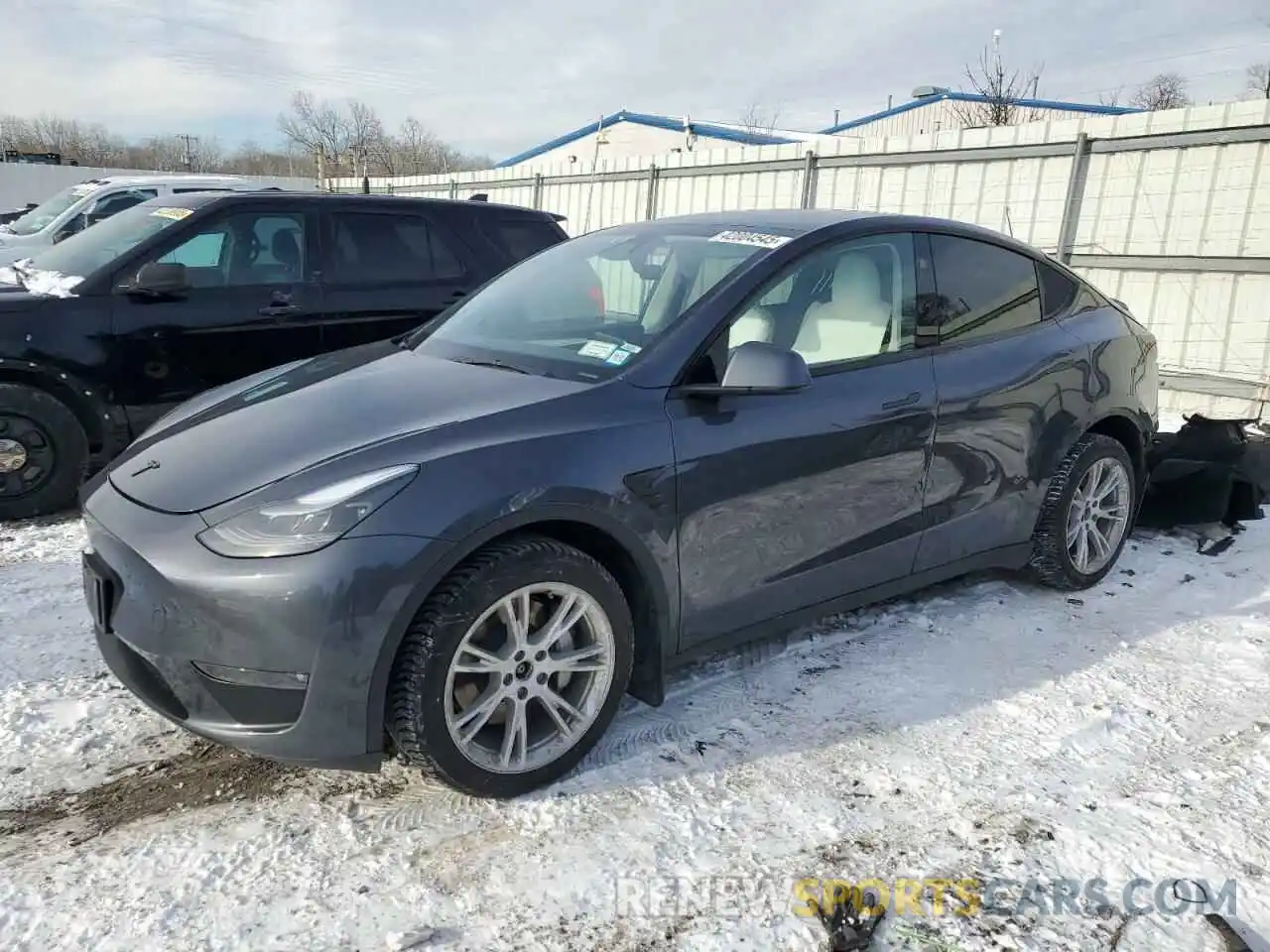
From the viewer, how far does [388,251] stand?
233 inches

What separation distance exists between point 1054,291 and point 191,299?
4591 mm

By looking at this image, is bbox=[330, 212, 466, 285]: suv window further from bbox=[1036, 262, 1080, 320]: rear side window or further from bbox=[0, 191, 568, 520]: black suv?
bbox=[1036, 262, 1080, 320]: rear side window

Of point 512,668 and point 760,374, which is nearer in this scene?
point 512,668

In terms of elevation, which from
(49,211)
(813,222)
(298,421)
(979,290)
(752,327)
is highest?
(49,211)

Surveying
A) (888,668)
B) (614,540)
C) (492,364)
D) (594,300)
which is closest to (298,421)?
(492,364)

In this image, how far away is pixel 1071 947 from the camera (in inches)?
85.3

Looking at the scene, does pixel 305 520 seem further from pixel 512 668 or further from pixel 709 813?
pixel 709 813

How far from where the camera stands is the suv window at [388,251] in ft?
A: 18.9

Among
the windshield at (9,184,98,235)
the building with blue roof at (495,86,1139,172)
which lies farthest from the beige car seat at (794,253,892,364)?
the building with blue roof at (495,86,1139,172)

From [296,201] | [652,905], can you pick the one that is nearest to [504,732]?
[652,905]

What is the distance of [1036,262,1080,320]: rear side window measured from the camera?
4141 mm

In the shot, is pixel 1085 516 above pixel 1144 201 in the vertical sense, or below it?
below

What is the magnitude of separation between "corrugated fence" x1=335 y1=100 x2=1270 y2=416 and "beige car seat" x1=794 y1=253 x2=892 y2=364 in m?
5.72

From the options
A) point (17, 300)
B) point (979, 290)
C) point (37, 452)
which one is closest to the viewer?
point (979, 290)
